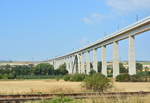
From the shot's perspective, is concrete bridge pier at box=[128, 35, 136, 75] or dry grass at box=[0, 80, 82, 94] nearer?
dry grass at box=[0, 80, 82, 94]

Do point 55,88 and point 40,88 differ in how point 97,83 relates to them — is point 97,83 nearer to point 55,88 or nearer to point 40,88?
point 55,88

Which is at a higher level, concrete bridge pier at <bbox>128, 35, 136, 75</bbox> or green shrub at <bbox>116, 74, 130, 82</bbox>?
concrete bridge pier at <bbox>128, 35, 136, 75</bbox>

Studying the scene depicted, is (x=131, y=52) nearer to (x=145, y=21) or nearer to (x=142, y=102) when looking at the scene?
(x=145, y=21)

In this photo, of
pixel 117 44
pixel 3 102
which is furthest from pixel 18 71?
pixel 3 102

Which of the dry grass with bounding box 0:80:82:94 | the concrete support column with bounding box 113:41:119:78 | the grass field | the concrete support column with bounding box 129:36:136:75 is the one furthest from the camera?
the concrete support column with bounding box 113:41:119:78

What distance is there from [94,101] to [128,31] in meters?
55.5

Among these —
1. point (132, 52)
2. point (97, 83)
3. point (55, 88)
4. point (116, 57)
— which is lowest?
point (55, 88)

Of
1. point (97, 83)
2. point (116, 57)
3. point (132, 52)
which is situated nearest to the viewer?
point (97, 83)

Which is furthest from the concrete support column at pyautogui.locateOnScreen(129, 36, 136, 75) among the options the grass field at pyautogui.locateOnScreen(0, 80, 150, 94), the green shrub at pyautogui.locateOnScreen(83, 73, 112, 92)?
the green shrub at pyautogui.locateOnScreen(83, 73, 112, 92)

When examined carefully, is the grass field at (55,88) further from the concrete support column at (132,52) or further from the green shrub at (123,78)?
Result: the green shrub at (123,78)

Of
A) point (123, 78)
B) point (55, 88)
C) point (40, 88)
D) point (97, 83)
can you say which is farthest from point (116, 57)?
point (55, 88)

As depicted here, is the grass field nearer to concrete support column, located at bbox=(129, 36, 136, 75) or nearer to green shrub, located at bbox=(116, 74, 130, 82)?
concrete support column, located at bbox=(129, 36, 136, 75)

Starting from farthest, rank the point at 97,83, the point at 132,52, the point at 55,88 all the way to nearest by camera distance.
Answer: the point at 132,52 → the point at 97,83 → the point at 55,88

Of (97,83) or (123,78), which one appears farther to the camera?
(123,78)
